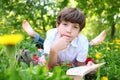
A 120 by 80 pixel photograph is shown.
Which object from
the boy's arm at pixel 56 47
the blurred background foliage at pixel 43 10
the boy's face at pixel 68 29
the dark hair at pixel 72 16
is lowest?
the boy's arm at pixel 56 47

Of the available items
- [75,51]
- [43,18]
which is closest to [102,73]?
[75,51]

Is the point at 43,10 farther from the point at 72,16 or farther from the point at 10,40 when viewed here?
the point at 10,40

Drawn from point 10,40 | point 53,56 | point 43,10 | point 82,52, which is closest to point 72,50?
point 82,52

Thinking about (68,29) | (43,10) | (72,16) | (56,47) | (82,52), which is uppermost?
(43,10)

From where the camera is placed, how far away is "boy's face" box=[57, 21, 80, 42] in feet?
9.45

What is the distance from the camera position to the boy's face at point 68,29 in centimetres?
288

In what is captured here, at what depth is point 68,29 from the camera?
2893 millimetres

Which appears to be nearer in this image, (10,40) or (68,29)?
(10,40)

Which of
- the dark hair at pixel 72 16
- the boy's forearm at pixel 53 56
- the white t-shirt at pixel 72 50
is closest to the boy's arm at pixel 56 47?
the boy's forearm at pixel 53 56

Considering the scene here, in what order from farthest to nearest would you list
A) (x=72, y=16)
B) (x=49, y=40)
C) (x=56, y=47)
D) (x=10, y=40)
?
(x=49, y=40), (x=72, y=16), (x=56, y=47), (x=10, y=40)

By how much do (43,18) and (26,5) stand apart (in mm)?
657

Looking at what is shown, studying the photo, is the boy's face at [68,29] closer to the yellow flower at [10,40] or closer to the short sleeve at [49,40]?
the short sleeve at [49,40]

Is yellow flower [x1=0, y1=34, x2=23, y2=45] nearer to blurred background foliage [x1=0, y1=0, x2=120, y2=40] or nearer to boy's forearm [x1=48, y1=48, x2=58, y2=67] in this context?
boy's forearm [x1=48, y1=48, x2=58, y2=67]

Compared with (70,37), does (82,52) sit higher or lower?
lower
